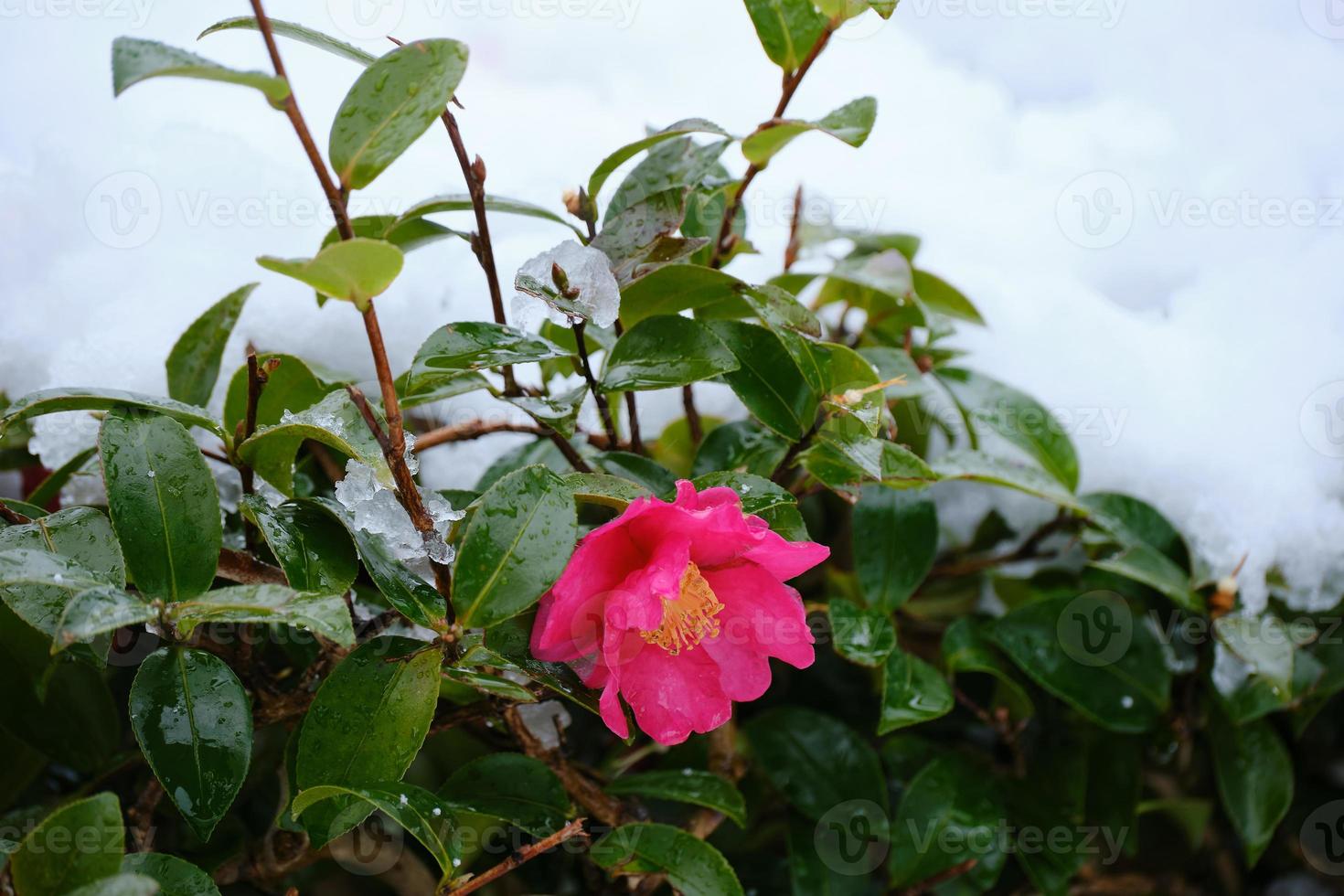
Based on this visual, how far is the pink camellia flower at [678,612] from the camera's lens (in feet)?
1.83

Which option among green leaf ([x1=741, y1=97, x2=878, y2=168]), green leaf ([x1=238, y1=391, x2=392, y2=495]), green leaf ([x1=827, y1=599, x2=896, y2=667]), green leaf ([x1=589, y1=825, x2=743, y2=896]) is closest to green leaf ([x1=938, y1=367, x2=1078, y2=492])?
green leaf ([x1=827, y1=599, x2=896, y2=667])

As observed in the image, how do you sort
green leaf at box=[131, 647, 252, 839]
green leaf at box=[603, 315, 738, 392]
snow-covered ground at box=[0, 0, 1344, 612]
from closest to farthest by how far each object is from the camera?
green leaf at box=[131, 647, 252, 839], green leaf at box=[603, 315, 738, 392], snow-covered ground at box=[0, 0, 1344, 612]

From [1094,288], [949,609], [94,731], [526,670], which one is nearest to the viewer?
[526,670]

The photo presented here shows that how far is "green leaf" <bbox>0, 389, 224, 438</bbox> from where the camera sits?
57 cm

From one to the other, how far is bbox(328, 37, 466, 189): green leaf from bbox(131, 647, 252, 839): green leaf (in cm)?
27

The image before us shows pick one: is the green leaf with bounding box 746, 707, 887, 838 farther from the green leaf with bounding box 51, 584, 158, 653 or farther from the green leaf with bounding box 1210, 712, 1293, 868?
the green leaf with bounding box 51, 584, 158, 653

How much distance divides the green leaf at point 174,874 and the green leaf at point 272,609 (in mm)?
134

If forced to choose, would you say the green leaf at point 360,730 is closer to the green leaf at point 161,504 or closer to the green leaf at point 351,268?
the green leaf at point 161,504

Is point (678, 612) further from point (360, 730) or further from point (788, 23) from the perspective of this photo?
point (788, 23)

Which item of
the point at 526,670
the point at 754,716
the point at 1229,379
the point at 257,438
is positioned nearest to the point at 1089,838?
the point at 754,716

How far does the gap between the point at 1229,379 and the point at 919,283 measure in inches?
14.2

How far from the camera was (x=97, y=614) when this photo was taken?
1.49ft

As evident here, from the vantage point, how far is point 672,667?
61cm

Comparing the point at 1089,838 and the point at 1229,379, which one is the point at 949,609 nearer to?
the point at 1089,838
